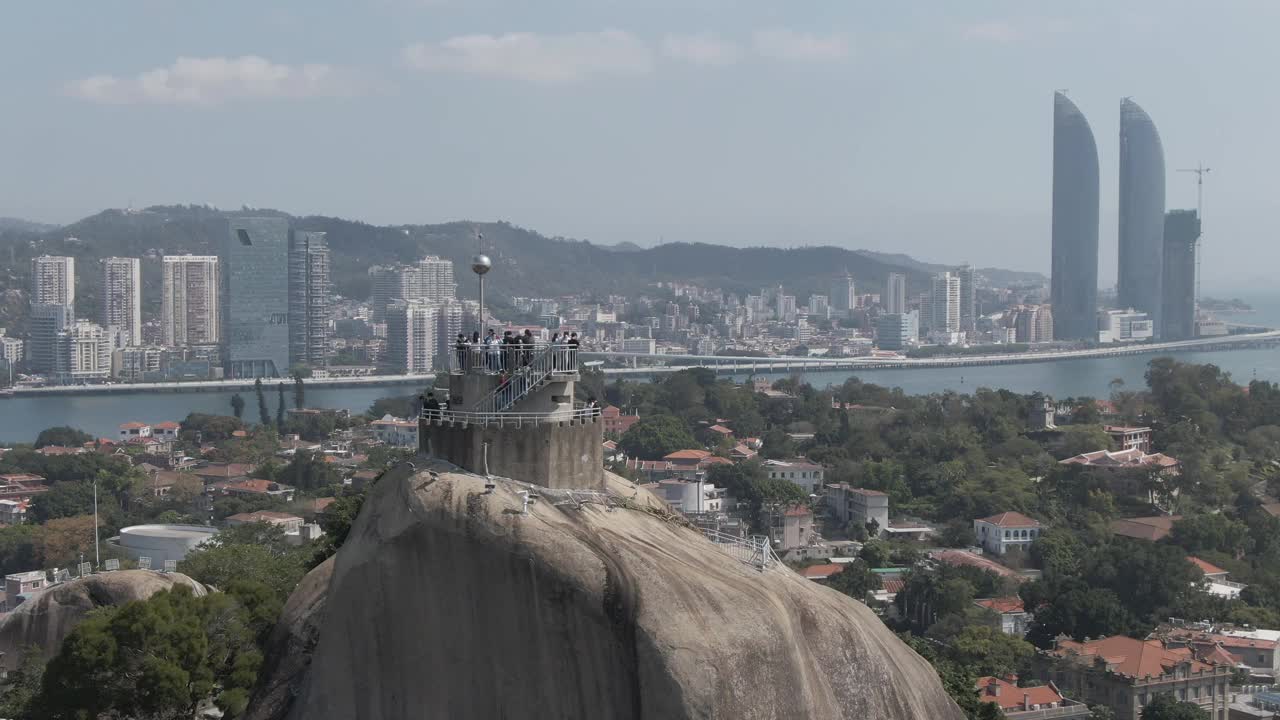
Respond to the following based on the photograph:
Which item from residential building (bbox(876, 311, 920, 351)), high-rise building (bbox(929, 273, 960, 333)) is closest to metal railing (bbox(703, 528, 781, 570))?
residential building (bbox(876, 311, 920, 351))

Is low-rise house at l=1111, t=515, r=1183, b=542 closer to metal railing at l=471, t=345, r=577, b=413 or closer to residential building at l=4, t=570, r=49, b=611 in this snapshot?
residential building at l=4, t=570, r=49, b=611

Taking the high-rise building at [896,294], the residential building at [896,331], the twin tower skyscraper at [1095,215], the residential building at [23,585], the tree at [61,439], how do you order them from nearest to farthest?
the residential building at [23,585]
the tree at [61,439]
the residential building at [896,331]
the twin tower skyscraper at [1095,215]
the high-rise building at [896,294]

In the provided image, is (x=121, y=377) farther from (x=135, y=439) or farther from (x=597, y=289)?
(x=597, y=289)

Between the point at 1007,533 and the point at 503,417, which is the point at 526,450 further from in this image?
the point at 1007,533

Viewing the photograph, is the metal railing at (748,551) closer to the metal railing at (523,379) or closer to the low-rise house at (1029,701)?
the metal railing at (523,379)

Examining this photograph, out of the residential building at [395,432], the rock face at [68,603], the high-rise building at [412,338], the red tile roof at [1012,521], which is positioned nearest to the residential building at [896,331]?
the high-rise building at [412,338]

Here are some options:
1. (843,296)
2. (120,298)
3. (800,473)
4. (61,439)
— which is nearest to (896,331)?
(843,296)
